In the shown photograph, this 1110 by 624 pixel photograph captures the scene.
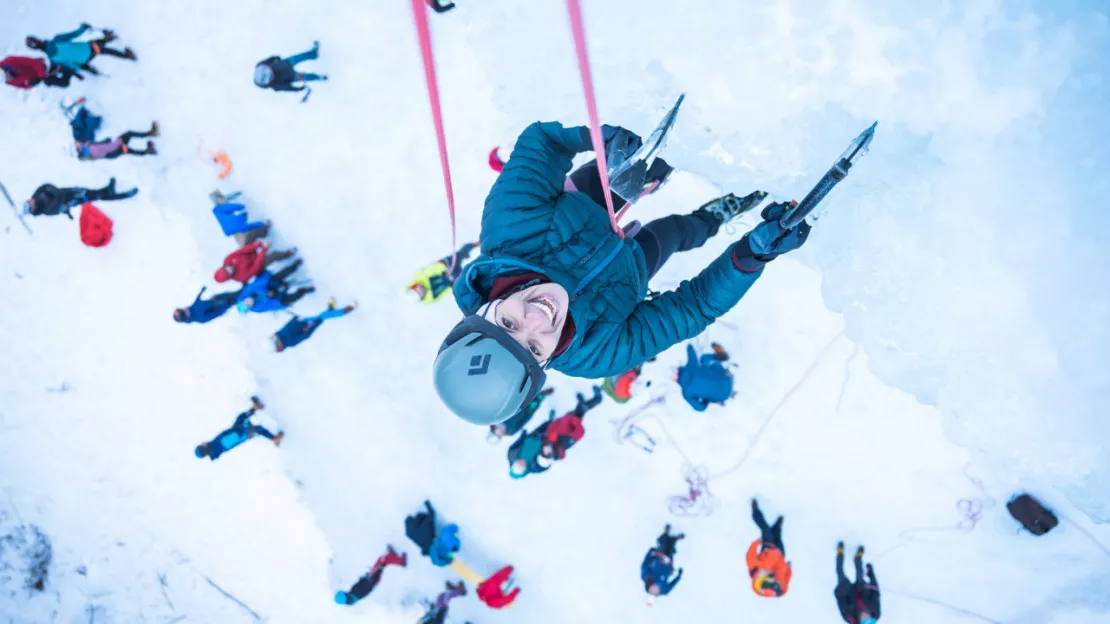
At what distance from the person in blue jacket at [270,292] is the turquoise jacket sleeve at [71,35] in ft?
7.33

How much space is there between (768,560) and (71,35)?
6.14 m

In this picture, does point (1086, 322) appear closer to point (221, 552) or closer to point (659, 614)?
point (659, 614)

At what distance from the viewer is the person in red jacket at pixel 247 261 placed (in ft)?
12.6

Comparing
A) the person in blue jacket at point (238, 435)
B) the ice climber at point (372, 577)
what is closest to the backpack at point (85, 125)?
the person in blue jacket at point (238, 435)

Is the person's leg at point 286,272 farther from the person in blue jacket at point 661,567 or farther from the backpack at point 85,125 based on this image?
the person in blue jacket at point 661,567

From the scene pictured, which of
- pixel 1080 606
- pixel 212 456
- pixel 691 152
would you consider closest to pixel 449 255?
pixel 691 152

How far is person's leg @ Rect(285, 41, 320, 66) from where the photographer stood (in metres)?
3.56

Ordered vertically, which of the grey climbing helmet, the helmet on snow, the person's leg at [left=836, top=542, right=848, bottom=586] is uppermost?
the grey climbing helmet

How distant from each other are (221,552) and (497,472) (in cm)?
251

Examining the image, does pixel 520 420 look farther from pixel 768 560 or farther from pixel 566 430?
pixel 768 560

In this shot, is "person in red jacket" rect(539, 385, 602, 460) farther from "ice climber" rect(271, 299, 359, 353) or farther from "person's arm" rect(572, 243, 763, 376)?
"person's arm" rect(572, 243, 763, 376)

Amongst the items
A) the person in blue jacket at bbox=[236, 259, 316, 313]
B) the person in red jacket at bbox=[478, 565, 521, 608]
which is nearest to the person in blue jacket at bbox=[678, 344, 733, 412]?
the person in red jacket at bbox=[478, 565, 521, 608]

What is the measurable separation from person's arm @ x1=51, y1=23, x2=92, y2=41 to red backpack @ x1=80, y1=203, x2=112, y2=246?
1.19 m

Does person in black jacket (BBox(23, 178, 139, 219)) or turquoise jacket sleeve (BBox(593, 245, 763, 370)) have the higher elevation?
turquoise jacket sleeve (BBox(593, 245, 763, 370))
